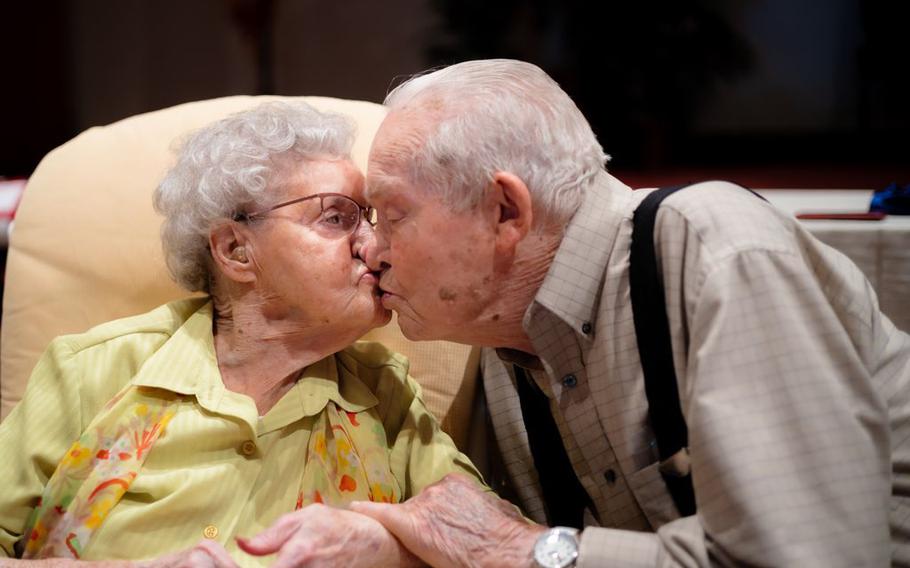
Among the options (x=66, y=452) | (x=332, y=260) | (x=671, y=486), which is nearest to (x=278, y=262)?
(x=332, y=260)

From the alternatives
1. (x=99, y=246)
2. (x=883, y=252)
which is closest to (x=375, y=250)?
(x=99, y=246)

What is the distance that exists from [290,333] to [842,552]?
991 mm

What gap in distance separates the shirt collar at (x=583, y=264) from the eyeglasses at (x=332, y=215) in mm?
422

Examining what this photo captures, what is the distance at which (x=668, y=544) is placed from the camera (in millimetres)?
1380

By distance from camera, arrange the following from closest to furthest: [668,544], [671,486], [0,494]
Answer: [668,544]
[671,486]
[0,494]

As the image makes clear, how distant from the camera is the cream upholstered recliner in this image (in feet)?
7.09

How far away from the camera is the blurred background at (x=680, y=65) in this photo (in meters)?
3.75

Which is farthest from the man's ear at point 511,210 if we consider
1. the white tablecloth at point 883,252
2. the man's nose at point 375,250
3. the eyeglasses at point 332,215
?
the white tablecloth at point 883,252

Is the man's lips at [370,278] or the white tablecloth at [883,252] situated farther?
the white tablecloth at [883,252]

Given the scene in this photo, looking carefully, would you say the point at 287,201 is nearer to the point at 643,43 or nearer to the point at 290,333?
the point at 290,333

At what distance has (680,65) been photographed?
3844 mm

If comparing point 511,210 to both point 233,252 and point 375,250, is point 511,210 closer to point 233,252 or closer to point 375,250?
point 375,250

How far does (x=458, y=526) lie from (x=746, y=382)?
49 cm

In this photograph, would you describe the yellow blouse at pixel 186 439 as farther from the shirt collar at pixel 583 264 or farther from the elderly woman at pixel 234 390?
the shirt collar at pixel 583 264
